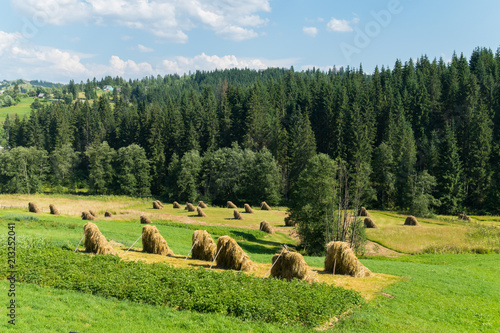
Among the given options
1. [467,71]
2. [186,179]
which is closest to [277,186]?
[186,179]

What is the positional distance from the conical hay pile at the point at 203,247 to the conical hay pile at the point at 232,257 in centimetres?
143

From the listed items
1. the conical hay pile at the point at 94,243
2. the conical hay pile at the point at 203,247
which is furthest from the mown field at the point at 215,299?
the conical hay pile at the point at 94,243

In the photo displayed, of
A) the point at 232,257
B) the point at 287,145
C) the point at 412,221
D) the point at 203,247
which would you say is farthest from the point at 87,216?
the point at 287,145

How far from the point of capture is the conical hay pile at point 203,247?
22484mm

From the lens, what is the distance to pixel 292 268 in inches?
731

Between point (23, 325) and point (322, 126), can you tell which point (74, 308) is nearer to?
point (23, 325)

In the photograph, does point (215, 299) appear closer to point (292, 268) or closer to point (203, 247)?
point (292, 268)

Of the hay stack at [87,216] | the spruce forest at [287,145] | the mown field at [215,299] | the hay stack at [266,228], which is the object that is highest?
the spruce forest at [287,145]

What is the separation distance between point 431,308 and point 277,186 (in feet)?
211

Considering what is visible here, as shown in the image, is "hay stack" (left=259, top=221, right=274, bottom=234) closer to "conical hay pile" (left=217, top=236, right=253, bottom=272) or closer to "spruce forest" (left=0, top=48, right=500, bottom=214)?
"conical hay pile" (left=217, top=236, right=253, bottom=272)

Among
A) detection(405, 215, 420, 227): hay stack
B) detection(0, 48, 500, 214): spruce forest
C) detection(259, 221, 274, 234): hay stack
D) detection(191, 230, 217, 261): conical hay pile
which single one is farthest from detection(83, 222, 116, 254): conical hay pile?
detection(0, 48, 500, 214): spruce forest

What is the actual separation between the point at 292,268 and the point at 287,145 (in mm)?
72704

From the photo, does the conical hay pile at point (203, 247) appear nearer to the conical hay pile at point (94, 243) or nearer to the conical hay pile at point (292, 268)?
the conical hay pile at point (292, 268)

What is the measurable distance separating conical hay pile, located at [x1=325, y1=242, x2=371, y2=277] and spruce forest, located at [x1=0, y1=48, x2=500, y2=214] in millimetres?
48114
